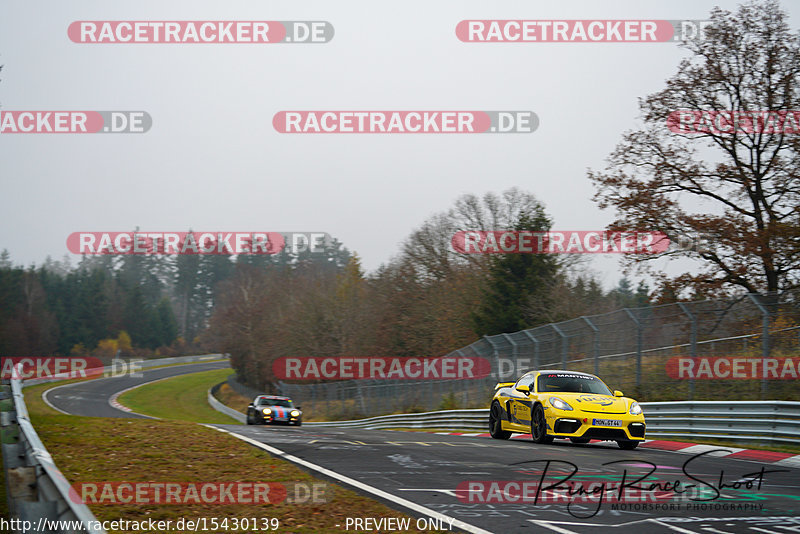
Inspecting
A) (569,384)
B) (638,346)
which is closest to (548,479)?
(569,384)

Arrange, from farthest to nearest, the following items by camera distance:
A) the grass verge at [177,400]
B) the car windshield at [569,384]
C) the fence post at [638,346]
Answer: the grass verge at [177,400] < the fence post at [638,346] < the car windshield at [569,384]

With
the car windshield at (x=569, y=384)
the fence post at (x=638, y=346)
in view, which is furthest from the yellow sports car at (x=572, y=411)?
the fence post at (x=638, y=346)

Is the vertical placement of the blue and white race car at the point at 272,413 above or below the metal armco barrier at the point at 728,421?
below

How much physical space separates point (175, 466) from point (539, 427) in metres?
7.16

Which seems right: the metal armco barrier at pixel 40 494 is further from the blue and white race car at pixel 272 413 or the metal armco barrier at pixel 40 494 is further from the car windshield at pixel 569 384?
the blue and white race car at pixel 272 413

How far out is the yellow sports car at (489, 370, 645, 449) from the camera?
13258 millimetres

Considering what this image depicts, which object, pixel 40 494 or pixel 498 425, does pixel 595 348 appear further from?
pixel 40 494

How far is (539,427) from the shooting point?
14.0 meters

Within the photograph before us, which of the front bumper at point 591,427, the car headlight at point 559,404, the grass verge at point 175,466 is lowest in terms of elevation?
the front bumper at point 591,427

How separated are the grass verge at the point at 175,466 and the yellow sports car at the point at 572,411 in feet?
17.3

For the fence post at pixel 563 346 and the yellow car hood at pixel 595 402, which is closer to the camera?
the yellow car hood at pixel 595 402

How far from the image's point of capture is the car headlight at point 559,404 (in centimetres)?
1347

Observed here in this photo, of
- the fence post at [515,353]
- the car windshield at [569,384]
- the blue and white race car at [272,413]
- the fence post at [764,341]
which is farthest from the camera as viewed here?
the blue and white race car at [272,413]

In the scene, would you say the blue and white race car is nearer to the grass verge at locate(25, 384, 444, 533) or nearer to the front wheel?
the grass verge at locate(25, 384, 444, 533)
